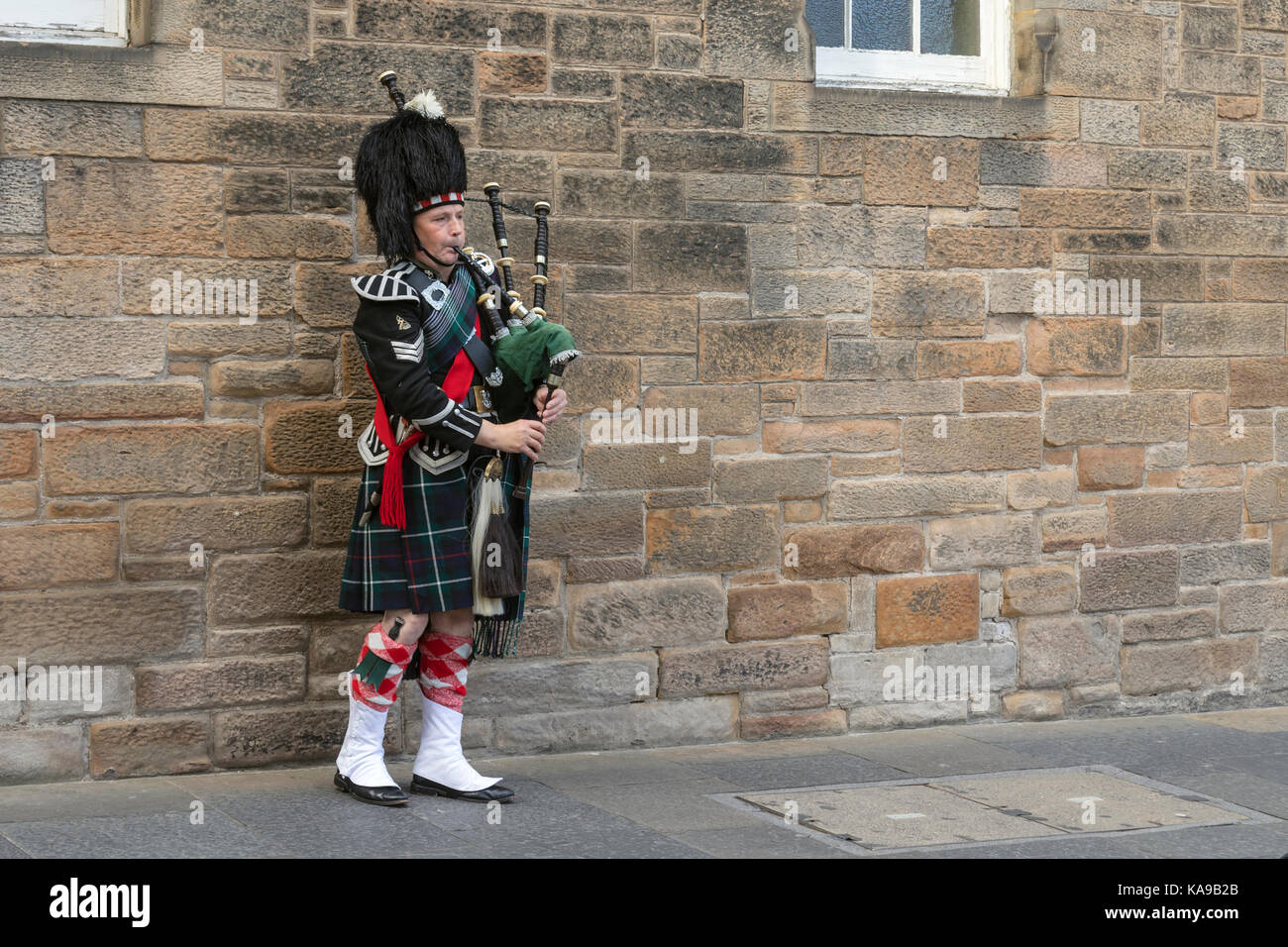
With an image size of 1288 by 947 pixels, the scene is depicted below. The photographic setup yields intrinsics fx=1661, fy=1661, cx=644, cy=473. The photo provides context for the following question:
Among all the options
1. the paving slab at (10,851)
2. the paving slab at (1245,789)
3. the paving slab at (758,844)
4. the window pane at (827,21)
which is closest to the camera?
the paving slab at (10,851)

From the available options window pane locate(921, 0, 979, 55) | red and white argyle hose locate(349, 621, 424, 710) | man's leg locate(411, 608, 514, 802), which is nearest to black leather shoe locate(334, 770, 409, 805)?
man's leg locate(411, 608, 514, 802)

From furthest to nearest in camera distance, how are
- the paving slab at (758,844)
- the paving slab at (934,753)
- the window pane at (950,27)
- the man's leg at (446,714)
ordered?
the window pane at (950,27), the paving slab at (934,753), the man's leg at (446,714), the paving slab at (758,844)

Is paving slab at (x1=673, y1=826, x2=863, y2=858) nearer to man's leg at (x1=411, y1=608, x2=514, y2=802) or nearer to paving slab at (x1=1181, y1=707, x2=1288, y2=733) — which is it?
man's leg at (x1=411, y1=608, x2=514, y2=802)

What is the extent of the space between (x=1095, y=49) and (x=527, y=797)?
381 centimetres

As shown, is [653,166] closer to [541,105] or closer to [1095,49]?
[541,105]

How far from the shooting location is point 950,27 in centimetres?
676

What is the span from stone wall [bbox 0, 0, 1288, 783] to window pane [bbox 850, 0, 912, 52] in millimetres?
350

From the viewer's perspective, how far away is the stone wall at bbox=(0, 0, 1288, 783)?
5328 mm

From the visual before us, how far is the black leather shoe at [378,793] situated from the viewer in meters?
5.11

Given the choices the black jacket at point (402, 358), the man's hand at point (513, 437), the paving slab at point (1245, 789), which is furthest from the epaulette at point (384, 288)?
the paving slab at point (1245, 789)

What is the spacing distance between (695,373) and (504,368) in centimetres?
114

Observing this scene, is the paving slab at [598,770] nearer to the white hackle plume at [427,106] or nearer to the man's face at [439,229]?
the man's face at [439,229]

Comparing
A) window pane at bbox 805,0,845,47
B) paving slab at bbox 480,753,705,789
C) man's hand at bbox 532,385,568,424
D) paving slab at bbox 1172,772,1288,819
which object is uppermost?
window pane at bbox 805,0,845,47

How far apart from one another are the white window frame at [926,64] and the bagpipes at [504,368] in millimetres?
1817
